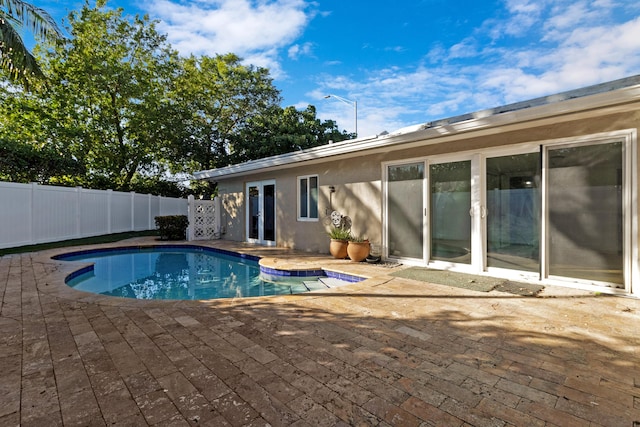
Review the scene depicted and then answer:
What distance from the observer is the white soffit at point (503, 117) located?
3757mm

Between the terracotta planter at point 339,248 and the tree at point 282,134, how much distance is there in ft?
33.4

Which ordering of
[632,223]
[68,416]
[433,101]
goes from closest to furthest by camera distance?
[68,416] < [632,223] < [433,101]

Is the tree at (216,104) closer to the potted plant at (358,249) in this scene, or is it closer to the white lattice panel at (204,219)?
the white lattice panel at (204,219)

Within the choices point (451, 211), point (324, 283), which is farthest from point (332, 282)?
point (451, 211)

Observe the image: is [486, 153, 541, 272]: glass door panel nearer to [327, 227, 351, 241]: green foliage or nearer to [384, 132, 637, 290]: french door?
[384, 132, 637, 290]: french door

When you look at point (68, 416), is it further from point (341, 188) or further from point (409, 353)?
point (341, 188)

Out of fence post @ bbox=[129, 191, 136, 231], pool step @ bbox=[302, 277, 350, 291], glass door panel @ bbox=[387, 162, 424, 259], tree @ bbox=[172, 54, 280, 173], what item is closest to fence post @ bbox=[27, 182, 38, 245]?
fence post @ bbox=[129, 191, 136, 231]

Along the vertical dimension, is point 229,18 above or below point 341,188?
above

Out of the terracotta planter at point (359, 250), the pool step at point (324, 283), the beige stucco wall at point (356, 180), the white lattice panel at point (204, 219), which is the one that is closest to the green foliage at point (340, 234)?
the beige stucco wall at point (356, 180)

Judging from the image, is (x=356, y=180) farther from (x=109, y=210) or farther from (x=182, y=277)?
(x=109, y=210)

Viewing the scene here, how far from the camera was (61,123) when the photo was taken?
14.2m

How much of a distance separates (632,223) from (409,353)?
3900mm

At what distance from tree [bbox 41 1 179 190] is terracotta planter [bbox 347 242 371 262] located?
44.2ft

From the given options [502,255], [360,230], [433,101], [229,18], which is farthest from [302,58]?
[502,255]
